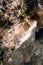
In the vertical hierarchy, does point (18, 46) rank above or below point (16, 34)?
below

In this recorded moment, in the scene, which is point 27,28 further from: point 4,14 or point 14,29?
point 4,14

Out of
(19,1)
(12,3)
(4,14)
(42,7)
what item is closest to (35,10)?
(42,7)

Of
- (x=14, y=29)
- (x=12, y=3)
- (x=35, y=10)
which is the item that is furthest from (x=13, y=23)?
(x=35, y=10)

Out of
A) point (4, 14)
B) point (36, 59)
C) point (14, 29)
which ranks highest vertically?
point (4, 14)

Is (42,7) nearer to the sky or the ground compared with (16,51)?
nearer to the sky

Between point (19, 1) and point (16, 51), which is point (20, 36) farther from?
point (19, 1)

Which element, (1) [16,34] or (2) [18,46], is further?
(1) [16,34]

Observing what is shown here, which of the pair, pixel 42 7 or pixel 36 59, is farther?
pixel 42 7

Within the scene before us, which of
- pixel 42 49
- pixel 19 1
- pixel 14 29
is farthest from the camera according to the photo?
pixel 42 49

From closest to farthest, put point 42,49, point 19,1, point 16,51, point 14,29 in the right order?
point 16,51 → point 14,29 → point 19,1 → point 42,49
